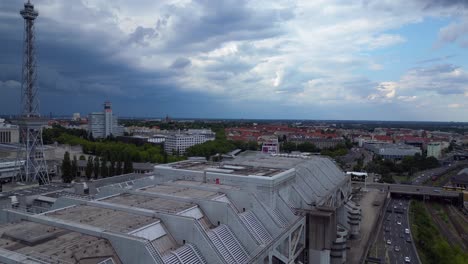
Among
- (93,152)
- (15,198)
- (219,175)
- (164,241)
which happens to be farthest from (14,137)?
(164,241)

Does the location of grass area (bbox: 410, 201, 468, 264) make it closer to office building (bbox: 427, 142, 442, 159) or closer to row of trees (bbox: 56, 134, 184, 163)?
row of trees (bbox: 56, 134, 184, 163)

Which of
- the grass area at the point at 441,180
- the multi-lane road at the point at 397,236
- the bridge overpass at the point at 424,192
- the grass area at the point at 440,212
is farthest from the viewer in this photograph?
the grass area at the point at 441,180

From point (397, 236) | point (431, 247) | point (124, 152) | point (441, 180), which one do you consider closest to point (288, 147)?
point (441, 180)

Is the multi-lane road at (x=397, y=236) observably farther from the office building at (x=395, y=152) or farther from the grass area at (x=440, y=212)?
the office building at (x=395, y=152)

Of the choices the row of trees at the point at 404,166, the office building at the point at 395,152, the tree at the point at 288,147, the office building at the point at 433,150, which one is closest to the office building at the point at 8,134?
the tree at the point at 288,147

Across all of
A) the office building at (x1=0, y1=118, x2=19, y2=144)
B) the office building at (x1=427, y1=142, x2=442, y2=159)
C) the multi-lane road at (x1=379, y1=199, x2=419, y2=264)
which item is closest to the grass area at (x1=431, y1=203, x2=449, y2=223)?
A: the multi-lane road at (x1=379, y1=199, x2=419, y2=264)
